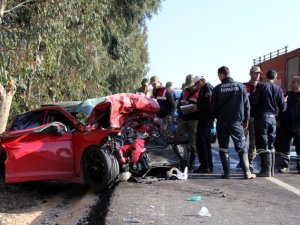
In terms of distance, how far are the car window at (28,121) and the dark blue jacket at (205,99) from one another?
9.18 ft

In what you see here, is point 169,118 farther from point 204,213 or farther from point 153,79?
point 204,213

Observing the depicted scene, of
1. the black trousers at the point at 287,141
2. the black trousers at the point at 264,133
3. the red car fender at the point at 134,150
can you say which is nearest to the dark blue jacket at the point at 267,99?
the black trousers at the point at 264,133

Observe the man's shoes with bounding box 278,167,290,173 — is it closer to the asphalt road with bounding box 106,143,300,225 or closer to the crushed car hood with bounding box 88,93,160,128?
the asphalt road with bounding box 106,143,300,225

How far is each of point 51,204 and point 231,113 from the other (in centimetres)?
324

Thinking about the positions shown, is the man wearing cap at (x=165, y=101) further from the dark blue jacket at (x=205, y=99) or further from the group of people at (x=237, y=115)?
the dark blue jacket at (x=205, y=99)

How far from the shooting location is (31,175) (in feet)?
27.0

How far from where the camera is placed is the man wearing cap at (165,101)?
9.83m

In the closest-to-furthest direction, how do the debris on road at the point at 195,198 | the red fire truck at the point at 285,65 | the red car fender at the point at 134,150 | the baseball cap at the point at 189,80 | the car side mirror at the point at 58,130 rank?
the debris on road at the point at 195,198
the red car fender at the point at 134,150
the car side mirror at the point at 58,130
the baseball cap at the point at 189,80
the red fire truck at the point at 285,65

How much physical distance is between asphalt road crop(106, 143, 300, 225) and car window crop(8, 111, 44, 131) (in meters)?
2.25

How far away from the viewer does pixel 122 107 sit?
8.23 m

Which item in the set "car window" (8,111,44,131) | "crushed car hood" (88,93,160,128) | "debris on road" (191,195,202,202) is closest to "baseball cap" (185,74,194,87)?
"crushed car hood" (88,93,160,128)

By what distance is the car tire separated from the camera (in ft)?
24.6

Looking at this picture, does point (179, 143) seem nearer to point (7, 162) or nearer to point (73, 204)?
point (73, 204)

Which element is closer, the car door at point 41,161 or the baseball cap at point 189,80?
the car door at point 41,161
